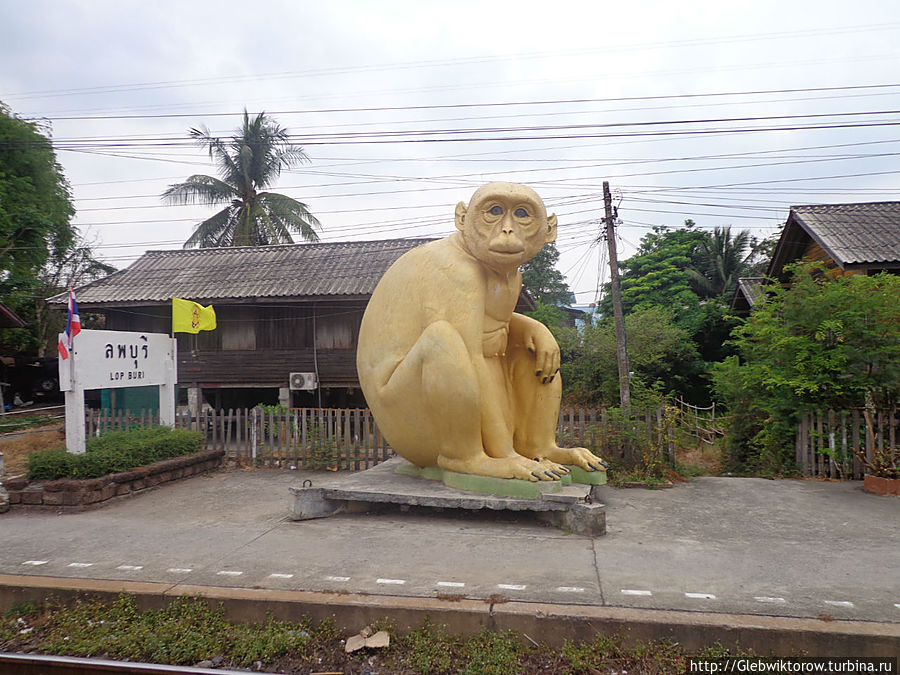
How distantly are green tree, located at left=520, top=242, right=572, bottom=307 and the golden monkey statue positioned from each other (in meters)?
21.5

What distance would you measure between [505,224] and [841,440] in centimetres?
565

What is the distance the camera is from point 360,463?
8.47 meters

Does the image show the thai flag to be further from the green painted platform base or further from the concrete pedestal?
the green painted platform base

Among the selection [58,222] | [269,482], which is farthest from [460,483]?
[58,222]

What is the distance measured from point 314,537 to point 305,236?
18.0m

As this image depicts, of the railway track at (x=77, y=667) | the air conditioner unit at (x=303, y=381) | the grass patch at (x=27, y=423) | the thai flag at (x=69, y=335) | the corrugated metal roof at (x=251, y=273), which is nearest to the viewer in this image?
the railway track at (x=77, y=667)

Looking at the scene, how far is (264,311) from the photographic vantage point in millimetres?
14289

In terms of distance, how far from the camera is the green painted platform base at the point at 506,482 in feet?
15.8

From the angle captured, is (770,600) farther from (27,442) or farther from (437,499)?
(27,442)

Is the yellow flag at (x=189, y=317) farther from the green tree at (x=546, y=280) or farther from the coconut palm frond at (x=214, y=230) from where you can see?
the green tree at (x=546, y=280)

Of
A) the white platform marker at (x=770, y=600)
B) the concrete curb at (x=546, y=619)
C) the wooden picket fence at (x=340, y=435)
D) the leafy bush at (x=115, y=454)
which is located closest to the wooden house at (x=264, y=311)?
the wooden picket fence at (x=340, y=435)

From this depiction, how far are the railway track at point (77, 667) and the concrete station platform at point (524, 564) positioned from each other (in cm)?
57

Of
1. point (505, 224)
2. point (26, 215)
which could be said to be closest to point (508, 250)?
point (505, 224)

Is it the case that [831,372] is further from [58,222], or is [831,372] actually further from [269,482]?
[58,222]
